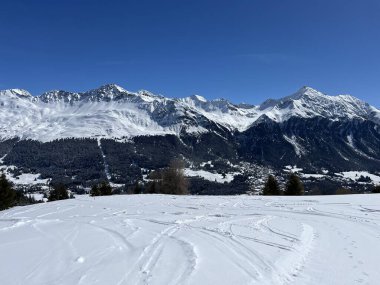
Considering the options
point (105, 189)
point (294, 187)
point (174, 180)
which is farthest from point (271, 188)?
point (105, 189)

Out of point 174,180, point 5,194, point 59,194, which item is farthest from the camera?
point 59,194

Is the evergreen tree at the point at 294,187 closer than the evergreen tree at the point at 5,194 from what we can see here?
No

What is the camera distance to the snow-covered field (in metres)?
10.1

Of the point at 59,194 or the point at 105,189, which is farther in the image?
the point at 59,194

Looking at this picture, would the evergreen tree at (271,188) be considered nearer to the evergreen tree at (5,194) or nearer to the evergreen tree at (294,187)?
the evergreen tree at (294,187)

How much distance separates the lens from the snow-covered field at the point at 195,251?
10133 millimetres

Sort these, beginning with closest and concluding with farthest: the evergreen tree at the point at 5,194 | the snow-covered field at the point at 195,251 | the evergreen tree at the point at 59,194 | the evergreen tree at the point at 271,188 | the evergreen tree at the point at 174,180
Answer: the snow-covered field at the point at 195,251 → the evergreen tree at the point at 5,194 → the evergreen tree at the point at 271,188 → the evergreen tree at the point at 174,180 → the evergreen tree at the point at 59,194

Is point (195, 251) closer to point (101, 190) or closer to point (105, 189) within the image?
point (105, 189)

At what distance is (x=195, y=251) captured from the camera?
1290 centimetres

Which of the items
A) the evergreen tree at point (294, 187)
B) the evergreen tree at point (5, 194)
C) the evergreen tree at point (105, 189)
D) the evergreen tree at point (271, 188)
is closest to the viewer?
the evergreen tree at point (5, 194)

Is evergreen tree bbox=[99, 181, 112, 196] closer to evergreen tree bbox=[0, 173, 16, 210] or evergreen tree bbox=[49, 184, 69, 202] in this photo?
evergreen tree bbox=[49, 184, 69, 202]

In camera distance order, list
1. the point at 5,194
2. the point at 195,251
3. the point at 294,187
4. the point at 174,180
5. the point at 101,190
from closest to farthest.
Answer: the point at 195,251 → the point at 5,194 → the point at 294,187 → the point at 174,180 → the point at 101,190

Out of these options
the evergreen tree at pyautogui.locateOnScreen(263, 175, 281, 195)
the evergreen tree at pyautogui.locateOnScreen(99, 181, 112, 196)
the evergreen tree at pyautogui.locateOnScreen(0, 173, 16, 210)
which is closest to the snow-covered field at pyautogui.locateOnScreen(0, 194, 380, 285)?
the evergreen tree at pyautogui.locateOnScreen(0, 173, 16, 210)

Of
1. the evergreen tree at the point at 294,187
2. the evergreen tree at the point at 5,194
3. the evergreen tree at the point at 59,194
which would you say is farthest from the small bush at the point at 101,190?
the evergreen tree at the point at 294,187
